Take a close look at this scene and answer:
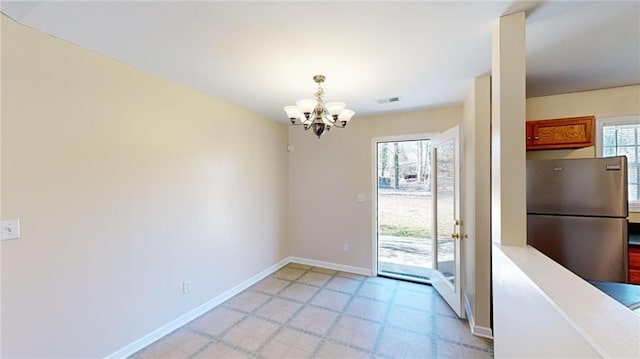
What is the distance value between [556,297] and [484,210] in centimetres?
170

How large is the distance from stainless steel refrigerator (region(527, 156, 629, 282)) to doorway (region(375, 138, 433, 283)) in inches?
78.8

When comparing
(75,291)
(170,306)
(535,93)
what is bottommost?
(170,306)

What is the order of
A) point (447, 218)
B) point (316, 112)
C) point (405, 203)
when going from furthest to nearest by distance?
point (405, 203) < point (447, 218) < point (316, 112)

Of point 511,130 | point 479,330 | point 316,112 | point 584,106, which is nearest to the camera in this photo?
point 511,130

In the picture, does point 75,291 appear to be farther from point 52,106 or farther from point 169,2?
point 169,2

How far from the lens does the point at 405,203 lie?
15.7 ft

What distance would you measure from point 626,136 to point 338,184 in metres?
3.31

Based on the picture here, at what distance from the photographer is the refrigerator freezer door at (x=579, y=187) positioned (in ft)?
7.07

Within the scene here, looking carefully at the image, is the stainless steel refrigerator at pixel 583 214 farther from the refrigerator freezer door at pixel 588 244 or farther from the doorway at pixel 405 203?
A: the doorway at pixel 405 203

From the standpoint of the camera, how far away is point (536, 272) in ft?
3.77

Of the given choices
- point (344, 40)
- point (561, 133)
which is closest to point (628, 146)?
point (561, 133)

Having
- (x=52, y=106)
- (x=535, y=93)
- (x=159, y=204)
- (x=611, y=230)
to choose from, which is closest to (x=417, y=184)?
(x=535, y=93)

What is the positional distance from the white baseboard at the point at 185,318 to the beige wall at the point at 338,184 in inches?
38.1

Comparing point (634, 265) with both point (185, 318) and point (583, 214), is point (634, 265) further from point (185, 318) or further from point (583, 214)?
point (185, 318)
